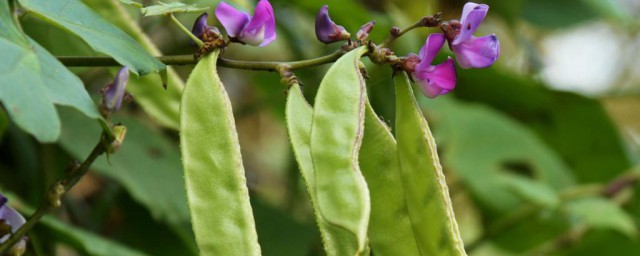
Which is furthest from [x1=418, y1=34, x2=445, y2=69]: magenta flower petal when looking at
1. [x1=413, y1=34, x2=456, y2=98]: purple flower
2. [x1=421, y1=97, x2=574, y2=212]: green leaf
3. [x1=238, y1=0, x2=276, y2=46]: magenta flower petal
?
[x1=421, y1=97, x2=574, y2=212]: green leaf

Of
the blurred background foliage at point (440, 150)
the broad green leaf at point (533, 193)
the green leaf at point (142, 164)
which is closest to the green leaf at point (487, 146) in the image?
the blurred background foliage at point (440, 150)

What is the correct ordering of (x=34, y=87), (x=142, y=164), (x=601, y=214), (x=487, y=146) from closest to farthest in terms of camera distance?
(x=34, y=87) → (x=142, y=164) → (x=601, y=214) → (x=487, y=146)

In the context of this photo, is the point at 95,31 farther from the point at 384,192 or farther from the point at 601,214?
the point at 601,214

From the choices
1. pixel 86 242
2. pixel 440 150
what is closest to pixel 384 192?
pixel 86 242

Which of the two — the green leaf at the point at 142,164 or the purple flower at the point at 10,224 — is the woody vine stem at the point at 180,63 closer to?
the purple flower at the point at 10,224

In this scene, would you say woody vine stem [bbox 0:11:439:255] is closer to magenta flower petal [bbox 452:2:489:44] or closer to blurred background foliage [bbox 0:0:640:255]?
magenta flower petal [bbox 452:2:489:44]
